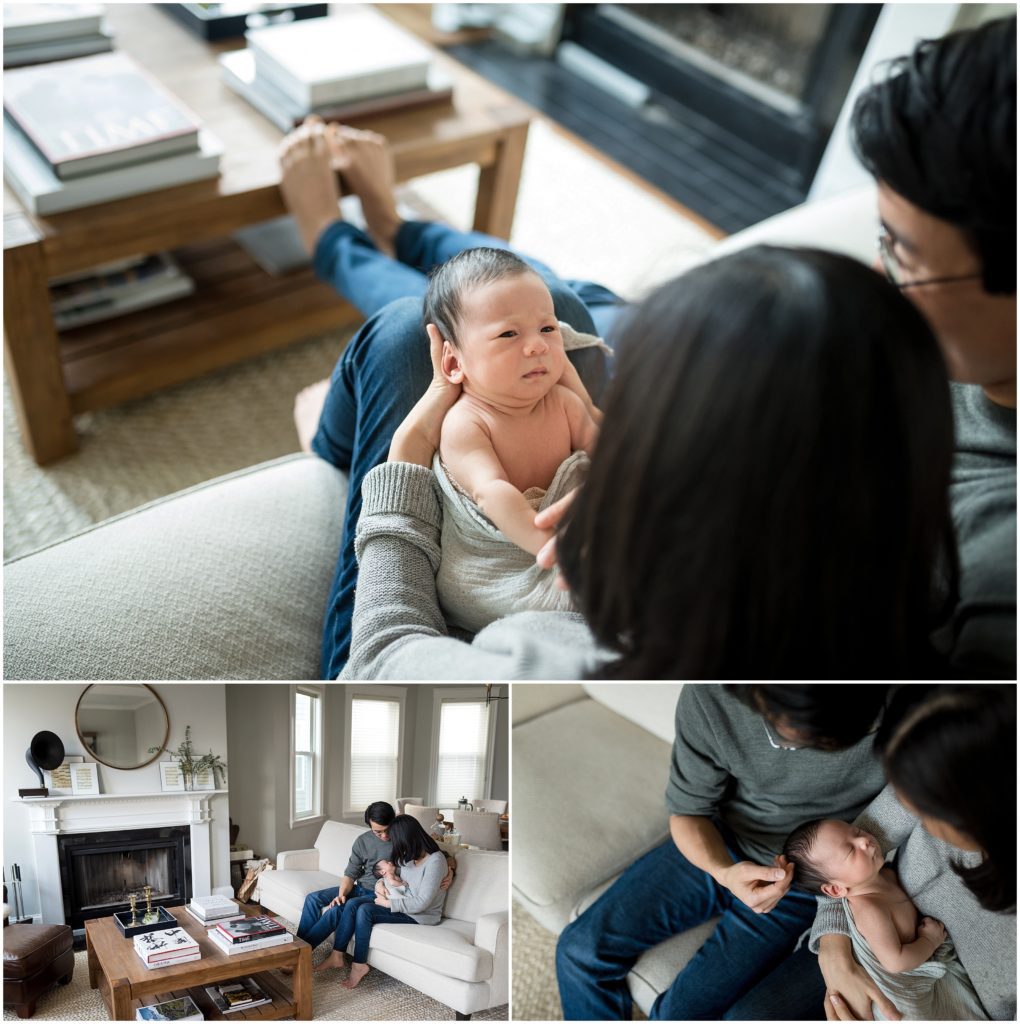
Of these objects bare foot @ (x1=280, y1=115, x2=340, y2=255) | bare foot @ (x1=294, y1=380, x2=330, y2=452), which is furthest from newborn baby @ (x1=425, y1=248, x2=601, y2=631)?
bare foot @ (x1=280, y1=115, x2=340, y2=255)

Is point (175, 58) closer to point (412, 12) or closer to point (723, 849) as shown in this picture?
point (723, 849)

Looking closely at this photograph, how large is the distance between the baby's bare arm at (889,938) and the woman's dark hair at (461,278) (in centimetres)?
47

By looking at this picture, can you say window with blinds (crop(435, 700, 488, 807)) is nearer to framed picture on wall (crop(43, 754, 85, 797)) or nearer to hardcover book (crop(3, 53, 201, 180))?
framed picture on wall (crop(43, 754, 85, 797))

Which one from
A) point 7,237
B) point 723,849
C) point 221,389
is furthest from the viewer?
point 221,389

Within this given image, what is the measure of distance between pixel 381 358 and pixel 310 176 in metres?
0.57

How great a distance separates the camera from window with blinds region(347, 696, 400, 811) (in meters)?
0.67

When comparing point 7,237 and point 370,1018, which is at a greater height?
point 7,237

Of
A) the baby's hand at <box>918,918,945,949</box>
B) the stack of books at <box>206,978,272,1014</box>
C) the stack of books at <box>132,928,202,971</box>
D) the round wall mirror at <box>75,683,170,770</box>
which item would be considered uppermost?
the round wall mirror at <box>75,683,170,770</box>

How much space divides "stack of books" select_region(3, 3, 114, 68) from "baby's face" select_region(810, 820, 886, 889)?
1349 millimetres

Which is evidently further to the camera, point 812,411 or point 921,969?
point 921,969

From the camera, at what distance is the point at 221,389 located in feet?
4.77

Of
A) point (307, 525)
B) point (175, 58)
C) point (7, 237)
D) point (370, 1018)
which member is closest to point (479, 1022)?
point (370, 1018)

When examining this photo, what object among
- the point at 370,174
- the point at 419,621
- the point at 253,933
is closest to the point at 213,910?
the point at 253,933

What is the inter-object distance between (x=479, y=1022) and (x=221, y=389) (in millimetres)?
1008
